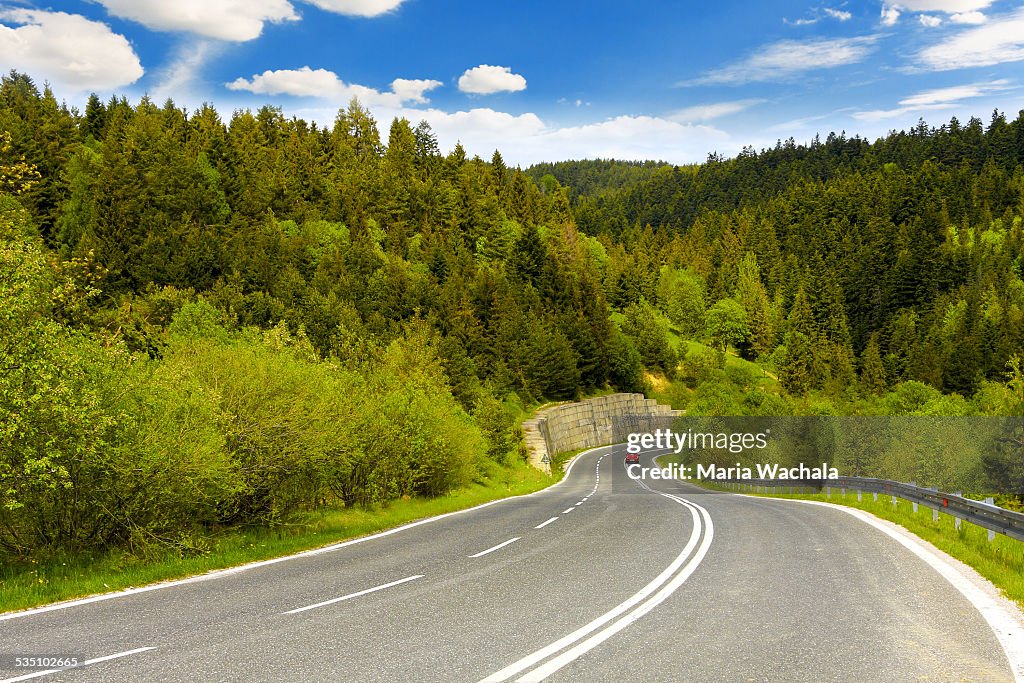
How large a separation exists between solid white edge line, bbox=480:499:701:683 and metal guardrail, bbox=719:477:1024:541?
211 inches

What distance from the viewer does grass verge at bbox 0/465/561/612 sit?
10234 millimetres

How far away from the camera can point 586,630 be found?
739cm

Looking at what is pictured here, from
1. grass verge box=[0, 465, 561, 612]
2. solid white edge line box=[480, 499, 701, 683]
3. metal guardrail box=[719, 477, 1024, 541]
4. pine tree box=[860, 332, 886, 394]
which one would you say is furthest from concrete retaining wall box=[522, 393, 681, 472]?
solid white edge line box=[480, 499, 701, 683]

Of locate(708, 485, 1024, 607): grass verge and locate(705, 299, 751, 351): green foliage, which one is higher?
locate(708, 485, 1024, 607): grass verge

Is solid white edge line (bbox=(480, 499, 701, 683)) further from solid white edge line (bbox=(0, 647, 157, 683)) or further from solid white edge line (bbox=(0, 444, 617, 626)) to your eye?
solid white edge line (bbox=(0, 444, 617, 626))

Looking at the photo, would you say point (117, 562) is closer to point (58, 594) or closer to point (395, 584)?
point (58, 594)

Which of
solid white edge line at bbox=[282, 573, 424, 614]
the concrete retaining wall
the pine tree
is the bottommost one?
the pine tree

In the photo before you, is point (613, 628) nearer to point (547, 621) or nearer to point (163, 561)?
point (547, 621)

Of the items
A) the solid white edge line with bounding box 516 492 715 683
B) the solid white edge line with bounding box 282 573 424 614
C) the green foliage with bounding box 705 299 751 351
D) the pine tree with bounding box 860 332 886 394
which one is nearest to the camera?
the solid white edge line with bounding box 516 492 715 683

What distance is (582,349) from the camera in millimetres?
96375

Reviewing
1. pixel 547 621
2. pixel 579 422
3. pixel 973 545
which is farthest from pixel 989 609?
pixel 579 422

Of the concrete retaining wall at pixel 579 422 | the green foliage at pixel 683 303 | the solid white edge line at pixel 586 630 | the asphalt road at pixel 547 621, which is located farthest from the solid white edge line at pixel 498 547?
the green foliage at pixel 683 303

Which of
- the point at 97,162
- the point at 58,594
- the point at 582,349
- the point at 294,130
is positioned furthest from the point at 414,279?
the point at 294,130

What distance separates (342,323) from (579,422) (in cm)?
3134
